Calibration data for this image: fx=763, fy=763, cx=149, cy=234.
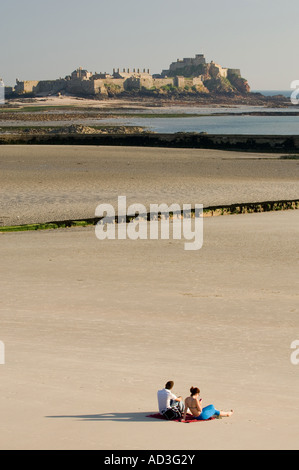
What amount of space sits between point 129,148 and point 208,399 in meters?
26.7

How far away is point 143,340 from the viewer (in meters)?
7.08

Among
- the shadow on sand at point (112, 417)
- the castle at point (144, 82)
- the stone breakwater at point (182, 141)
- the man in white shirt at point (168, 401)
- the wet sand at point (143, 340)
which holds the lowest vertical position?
the wet sand at point (143, 340)

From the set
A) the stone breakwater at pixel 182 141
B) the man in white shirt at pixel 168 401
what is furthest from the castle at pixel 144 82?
the man in white shirt at pixel 168 401

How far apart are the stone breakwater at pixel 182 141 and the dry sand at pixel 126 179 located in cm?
160

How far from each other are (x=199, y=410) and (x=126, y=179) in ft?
55.2

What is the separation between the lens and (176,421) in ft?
16.9

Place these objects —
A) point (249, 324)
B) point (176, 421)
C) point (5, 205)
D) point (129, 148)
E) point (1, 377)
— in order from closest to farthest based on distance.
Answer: point (176, 421) < point (1, 377) < point (249, 324) < point (5, 205) < point (129, 148)

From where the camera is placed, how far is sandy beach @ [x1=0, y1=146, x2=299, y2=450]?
4.83 m

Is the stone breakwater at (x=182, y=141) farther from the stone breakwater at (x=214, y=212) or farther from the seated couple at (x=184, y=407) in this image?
the seated couple at (x=184, y=407)

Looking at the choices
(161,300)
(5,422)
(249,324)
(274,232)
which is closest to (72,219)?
(274,232)

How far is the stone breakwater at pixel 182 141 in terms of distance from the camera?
103 feet

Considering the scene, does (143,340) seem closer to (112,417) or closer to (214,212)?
(112,417)

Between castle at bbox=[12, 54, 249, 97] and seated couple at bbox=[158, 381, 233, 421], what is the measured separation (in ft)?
447

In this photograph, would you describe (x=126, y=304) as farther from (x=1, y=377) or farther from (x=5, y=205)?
(x=5, y=205)
